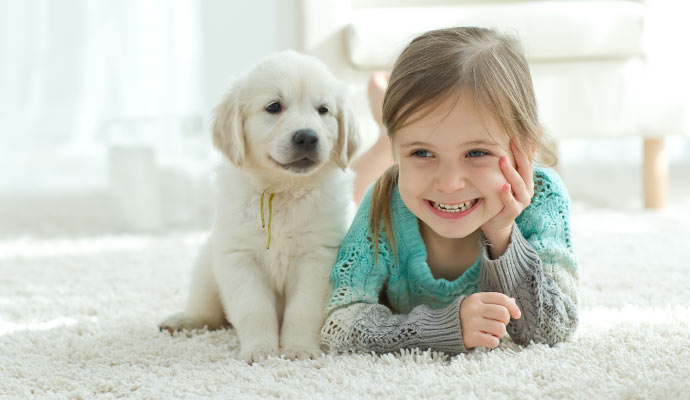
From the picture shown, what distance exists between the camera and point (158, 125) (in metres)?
3.38

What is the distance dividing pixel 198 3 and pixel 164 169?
0.93m

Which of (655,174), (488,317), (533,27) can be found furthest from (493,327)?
(655,174)

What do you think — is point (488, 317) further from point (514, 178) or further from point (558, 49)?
point (558, 49)

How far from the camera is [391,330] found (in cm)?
134

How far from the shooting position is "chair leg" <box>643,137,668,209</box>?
2.89 m

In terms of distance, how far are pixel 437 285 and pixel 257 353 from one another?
0.35 metres

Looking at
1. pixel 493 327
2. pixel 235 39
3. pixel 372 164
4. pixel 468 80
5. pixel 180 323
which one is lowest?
pixel 180 323

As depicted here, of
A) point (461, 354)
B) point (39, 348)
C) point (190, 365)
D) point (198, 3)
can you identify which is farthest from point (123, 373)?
point (198, 3)

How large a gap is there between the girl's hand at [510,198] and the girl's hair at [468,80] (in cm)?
3

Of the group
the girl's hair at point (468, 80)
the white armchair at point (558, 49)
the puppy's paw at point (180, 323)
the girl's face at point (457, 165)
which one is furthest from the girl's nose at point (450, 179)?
the white armchair at point (558, 49)

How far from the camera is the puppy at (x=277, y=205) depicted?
4.70 ft

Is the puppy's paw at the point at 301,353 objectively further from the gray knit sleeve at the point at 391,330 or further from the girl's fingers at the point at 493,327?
the girl's fingers at the point at 493,327

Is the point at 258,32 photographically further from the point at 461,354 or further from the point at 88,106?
the point at 461,354

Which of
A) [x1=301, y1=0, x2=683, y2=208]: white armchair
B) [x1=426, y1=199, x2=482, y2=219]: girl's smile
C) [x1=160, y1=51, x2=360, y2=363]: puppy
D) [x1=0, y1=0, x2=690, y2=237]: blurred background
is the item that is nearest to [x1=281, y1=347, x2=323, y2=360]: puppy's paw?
[x1=160, y1=51, x2=360, y2=363]: puppy
